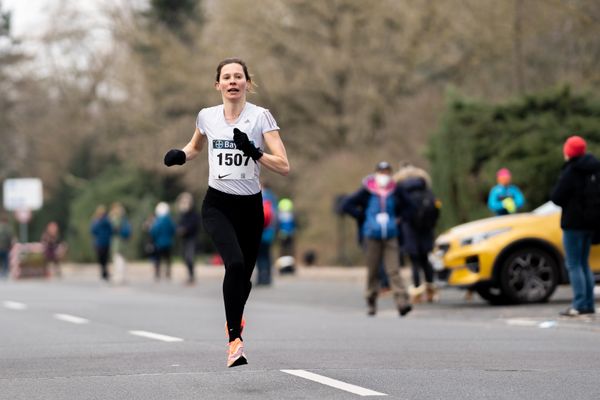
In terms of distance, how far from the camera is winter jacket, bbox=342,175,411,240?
15.8 metres

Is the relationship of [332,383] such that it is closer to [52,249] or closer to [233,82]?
[233,82]

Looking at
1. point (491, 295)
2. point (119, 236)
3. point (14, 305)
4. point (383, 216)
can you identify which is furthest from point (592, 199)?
point (119, 236)

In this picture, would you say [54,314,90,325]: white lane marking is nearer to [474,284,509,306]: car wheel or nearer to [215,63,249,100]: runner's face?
[474,284,509,306]: car wheel

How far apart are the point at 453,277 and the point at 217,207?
27.9 feet

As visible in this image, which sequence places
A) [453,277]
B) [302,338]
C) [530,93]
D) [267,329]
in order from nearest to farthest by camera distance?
[302,338]
[267,329]
[453,277]
[530,93]

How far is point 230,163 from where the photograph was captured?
344 inches

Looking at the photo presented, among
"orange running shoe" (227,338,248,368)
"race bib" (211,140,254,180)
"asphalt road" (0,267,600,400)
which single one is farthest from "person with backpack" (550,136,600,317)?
"orange running shoe" (227,338,248,368)

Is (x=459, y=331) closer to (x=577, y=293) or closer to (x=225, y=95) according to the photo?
(x=577, y=293)

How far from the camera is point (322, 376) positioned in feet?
28.4

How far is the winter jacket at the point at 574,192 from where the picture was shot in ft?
45.5

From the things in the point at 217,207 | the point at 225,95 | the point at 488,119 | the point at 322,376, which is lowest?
the point at 322,376

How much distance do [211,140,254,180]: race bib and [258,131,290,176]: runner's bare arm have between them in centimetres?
13

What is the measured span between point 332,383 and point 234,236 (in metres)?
1.21

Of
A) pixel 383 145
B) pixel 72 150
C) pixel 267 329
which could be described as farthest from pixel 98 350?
pixel 72 150
